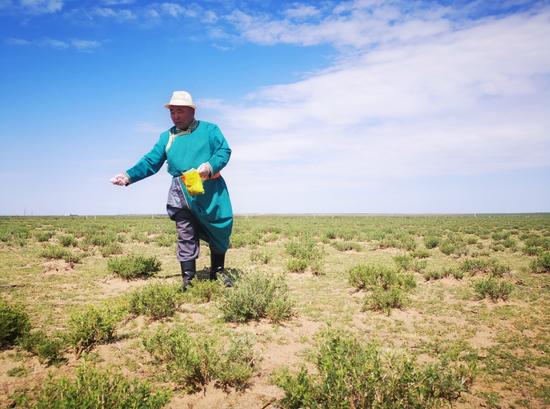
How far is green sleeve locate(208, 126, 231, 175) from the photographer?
5.03 m

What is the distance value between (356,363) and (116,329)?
308cm

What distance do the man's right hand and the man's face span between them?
3.64 ft

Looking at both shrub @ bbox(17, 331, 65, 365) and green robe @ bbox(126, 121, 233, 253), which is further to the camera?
green robe @ bbox(126, 121, 233, 253)

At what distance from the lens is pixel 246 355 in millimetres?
3287

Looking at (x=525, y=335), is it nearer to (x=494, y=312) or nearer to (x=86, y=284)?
(x=494, y=312)

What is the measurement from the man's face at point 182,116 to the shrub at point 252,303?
2.49 metres

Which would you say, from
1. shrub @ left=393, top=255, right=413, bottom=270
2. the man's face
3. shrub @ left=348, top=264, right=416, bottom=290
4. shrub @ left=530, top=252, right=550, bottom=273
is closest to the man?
the man's face

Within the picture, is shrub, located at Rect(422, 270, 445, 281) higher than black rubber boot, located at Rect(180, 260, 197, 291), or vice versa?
black rubber boot, located at Rect(180, 260, 197, 291)

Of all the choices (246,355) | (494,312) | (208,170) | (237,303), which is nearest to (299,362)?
(246,355)

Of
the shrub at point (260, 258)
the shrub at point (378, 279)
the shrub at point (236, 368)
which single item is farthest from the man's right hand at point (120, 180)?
the shrub at point (260, 258)

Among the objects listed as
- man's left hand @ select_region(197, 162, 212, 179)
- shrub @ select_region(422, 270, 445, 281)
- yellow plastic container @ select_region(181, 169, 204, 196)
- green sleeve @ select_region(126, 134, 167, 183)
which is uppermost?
green sleeve @ select_region(126, 134, 167, 183)

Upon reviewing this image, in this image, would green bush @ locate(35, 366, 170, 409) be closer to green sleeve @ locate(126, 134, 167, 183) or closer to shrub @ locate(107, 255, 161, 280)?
green sleeve @ locate(126, 134, 167, 183)

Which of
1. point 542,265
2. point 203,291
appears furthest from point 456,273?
point 203,291

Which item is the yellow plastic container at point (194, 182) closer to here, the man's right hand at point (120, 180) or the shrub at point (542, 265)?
the man's right hand at point (120, 180)
